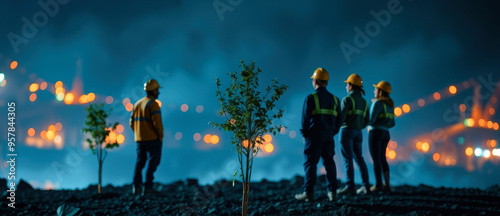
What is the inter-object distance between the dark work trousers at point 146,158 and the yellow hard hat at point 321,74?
3.70 m

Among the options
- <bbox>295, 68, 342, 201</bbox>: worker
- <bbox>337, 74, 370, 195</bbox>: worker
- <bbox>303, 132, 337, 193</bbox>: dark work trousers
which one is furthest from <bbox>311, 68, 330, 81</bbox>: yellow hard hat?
<bbox>337, 74, 370, 195</bbox>: worker

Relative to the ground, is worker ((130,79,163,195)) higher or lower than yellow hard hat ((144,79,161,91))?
lower

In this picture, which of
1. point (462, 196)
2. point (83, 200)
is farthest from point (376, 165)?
point (83, 200)

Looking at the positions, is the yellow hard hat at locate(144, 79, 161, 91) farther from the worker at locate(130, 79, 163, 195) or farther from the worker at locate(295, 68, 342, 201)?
the worker at locate(295, 68, 342, 201)

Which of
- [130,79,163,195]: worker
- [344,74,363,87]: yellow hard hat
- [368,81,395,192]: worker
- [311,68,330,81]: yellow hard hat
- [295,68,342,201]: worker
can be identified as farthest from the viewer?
[368,81,395,192]: worker

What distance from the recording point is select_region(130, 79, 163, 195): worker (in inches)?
336

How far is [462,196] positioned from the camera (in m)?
9.09

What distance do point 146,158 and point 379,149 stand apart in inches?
202

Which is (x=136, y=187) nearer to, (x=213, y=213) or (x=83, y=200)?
(x=83, y=200)

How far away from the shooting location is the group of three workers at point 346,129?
6.98 meters

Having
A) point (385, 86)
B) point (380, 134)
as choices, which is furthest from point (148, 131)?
point (385, 86)

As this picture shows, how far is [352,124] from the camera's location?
8133 millimetres

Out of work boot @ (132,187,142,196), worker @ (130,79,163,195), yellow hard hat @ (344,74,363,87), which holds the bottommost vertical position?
work boot @ (132,187,142,196)

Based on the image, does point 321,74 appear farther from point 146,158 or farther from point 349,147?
point 146,158
